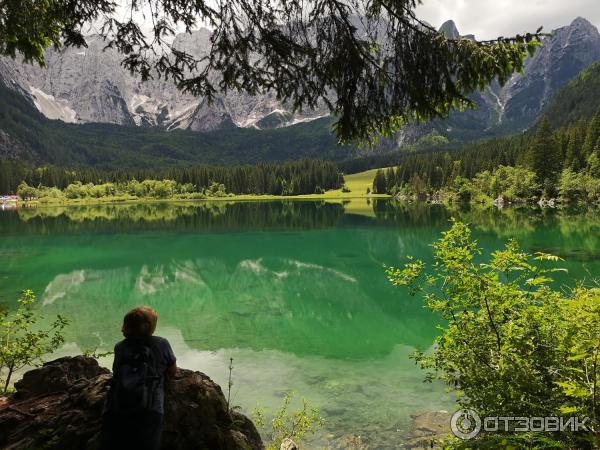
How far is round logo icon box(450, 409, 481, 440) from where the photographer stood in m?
6.80

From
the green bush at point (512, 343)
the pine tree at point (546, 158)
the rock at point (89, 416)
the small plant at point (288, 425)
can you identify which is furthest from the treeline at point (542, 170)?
the rock at point (89, 416)

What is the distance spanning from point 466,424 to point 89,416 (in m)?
6.00

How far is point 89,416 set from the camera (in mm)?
5953

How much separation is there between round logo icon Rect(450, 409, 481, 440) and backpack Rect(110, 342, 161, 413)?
5038 mm

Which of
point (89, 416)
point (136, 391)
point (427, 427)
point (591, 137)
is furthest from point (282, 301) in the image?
point (591, 137)

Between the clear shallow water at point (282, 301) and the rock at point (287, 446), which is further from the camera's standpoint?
the clear shallow water at point (282, 301)

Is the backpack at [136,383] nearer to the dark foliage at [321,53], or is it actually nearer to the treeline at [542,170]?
the dark foliage at [321,53]

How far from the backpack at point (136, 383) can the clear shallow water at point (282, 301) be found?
856cm

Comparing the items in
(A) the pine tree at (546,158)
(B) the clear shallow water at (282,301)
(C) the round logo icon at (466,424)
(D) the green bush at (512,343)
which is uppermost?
(A) the pine tree at (546,158)

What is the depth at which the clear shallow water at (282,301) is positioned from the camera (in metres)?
15.7

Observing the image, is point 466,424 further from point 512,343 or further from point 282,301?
point 282,301

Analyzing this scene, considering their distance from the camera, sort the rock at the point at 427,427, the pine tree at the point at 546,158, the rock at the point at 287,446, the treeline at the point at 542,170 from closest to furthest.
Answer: the rock at the point at 287,446
the rock at the point at 427,427
the treeline at the point at 542,170
the pine tree at the point at 546,158

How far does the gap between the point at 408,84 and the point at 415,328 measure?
18.7 m

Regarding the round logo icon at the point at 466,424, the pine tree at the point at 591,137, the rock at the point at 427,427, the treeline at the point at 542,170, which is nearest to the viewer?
the round logo icon at the point at 466,424
